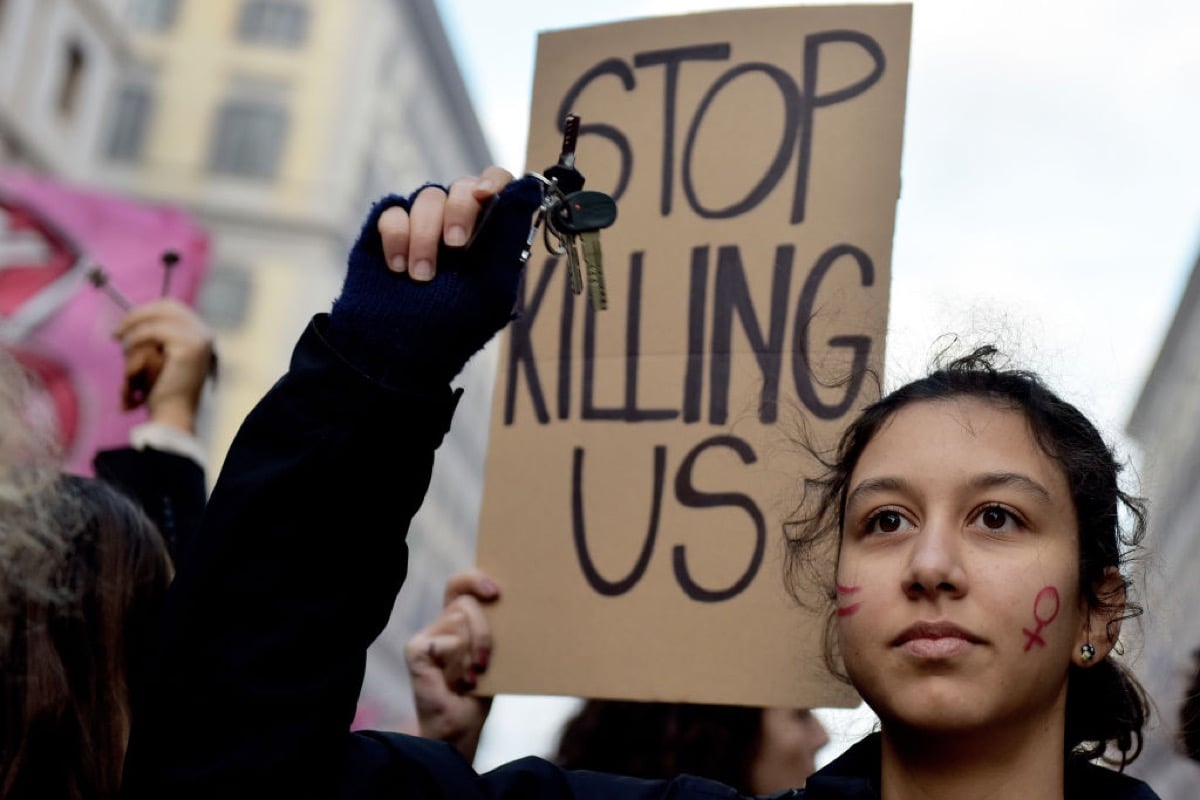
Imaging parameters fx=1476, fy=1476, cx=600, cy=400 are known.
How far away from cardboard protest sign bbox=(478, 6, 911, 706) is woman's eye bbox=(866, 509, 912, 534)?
40 centimetres

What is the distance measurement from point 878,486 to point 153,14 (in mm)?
29206

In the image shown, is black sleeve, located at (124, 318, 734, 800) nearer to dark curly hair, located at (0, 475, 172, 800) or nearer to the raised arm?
the raised arm

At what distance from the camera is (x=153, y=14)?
2844cm

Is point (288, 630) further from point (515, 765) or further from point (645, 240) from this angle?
point (645, 240)

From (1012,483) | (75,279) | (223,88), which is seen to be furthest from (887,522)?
(223,88)

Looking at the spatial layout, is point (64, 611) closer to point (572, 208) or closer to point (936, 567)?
point (572, 208)

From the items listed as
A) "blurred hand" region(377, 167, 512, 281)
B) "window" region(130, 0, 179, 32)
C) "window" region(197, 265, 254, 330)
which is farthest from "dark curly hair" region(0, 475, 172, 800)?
"window" region(130, 0, 179, 32)

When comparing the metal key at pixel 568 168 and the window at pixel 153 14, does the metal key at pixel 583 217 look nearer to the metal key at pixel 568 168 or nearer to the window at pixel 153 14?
the metal key at pixel 568 168

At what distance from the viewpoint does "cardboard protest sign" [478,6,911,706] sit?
6.91 ft

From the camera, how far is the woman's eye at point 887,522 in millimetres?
1647

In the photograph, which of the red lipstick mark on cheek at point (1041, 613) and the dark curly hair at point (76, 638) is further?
the dark curly hair at point (76, 638)

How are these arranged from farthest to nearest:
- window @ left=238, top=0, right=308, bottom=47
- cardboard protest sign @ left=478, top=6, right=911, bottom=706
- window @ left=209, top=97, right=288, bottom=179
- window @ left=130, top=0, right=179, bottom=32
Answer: window @ left=130, top=0, right=179, bottom=32 < window @ left=238, top=0, right=308, bottom=47 < window @ left=209, top=97, right=288, bottom=179 < cardboard protest sign @ left=478, top=6, right=911, bottom=706

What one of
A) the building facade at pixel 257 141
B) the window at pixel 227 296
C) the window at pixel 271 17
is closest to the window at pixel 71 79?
the building facade at pixel 257 141

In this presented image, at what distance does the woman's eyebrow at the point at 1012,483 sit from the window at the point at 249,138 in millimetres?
27099
